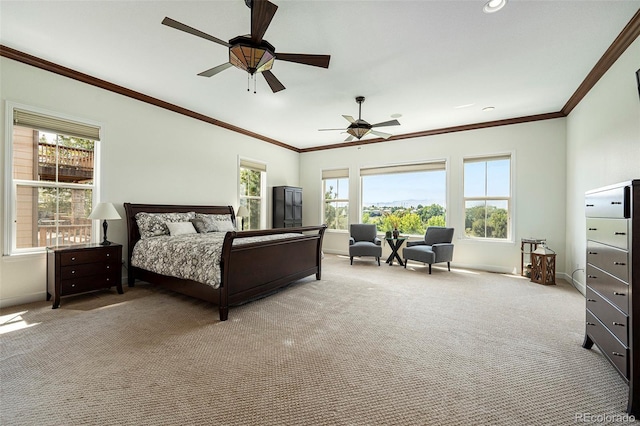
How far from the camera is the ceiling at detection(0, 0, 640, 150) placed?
2.44 metres

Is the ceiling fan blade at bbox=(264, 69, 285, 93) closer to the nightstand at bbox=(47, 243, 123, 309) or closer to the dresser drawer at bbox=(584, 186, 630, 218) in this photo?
the dresser drawer at bbox=(584, 186, 630, 218)

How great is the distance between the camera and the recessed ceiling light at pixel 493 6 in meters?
2.29

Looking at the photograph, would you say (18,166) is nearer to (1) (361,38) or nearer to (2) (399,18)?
(1) (361,38)

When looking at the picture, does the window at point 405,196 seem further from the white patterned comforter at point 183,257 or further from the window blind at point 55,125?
the window blind at point 55,125

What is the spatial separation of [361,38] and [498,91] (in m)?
2.53

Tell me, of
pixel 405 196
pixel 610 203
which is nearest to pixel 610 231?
pixel 610 203

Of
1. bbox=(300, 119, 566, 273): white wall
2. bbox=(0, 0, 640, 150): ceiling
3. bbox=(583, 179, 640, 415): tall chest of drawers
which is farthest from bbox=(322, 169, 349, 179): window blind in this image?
bbox=(583, 179, 640, 415): tall chest of drawers

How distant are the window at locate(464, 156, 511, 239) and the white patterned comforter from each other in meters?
4.10

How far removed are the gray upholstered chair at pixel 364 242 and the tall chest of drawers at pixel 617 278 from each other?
3716 millimetres

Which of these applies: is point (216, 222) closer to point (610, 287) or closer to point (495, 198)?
point (610, 287)

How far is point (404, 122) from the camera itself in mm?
5484

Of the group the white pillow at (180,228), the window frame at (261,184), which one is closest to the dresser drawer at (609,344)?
the white pillow at (180,228)

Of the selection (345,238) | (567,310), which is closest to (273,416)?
(567,310)

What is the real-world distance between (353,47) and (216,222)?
353 cm
